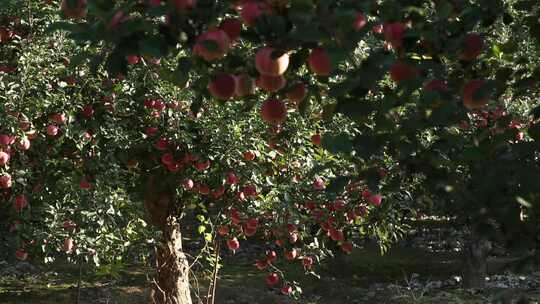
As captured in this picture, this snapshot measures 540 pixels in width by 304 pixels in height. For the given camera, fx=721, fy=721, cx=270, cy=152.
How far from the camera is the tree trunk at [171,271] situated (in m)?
7.11

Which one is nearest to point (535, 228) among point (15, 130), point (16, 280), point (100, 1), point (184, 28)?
point (184, 28)

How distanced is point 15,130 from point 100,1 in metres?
3.06

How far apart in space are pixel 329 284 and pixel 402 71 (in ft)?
35.3

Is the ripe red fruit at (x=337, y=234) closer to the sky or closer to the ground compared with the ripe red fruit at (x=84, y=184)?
closer to the ground

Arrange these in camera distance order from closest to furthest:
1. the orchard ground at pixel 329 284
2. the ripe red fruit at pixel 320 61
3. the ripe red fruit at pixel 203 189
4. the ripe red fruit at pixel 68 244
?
the ripe red fruit at pixel 320 61 → the ripe red fruit at pixel 68 244 → the ripe red fruit at pixel 203 189 → the orchard ground at pixel 329 284

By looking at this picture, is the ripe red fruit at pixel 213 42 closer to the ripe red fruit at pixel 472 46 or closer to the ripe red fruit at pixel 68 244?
the ripe red fruit at pixel 472 46

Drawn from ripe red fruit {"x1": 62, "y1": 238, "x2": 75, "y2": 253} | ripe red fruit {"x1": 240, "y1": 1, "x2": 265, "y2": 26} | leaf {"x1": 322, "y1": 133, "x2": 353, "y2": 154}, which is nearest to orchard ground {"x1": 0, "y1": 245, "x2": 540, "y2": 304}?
ripe red fruit {"x1": 62, "y1": 238, "x2": 75, "y2": 253}

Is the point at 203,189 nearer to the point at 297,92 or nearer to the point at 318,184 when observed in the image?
the point at 318,184

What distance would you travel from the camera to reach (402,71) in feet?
7.52

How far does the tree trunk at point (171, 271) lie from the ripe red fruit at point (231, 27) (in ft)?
16.3

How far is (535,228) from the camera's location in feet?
7.94

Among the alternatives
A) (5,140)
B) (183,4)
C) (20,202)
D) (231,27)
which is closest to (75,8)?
(183,4)

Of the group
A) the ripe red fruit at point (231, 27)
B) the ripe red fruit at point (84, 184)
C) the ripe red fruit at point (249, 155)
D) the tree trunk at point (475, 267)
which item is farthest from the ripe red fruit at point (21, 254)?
the tree trunk at point (475, 267)

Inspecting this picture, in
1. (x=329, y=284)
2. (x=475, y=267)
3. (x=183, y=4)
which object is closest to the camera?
(x=183, y=4)
